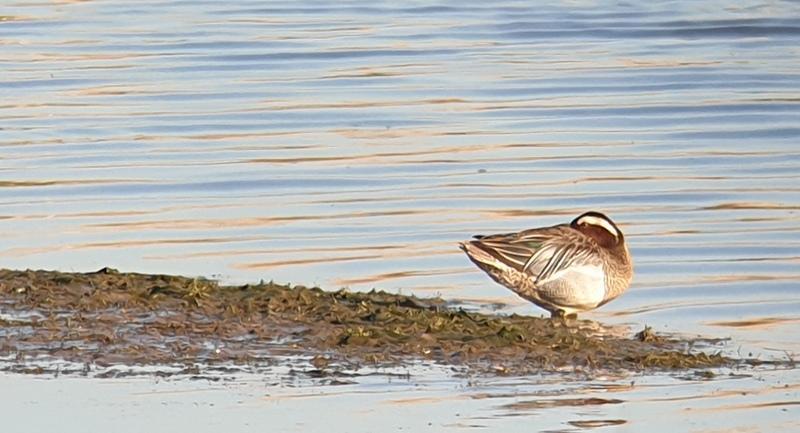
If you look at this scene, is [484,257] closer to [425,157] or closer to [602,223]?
[602,223]

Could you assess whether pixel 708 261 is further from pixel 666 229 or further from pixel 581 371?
pixel 581 371

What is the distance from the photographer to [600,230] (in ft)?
33.4

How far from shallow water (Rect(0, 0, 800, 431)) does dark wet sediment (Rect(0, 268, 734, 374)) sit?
16.5 inches

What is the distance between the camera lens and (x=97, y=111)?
59.0 feet

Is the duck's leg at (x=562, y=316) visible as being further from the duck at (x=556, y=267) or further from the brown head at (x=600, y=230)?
the brown head at (x=600, y=230)

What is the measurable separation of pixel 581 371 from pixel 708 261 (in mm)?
3425

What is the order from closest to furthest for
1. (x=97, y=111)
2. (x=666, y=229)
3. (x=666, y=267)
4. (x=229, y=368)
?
(x=229, y=368) < (x=666, y=267) < (x=666, y=229) < (x=97, y=111)

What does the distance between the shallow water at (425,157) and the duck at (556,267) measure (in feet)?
1.36

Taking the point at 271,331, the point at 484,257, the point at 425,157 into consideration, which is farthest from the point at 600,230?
the point at 425,157

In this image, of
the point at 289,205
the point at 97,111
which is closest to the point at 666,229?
the point at 289,205

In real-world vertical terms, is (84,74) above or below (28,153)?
above

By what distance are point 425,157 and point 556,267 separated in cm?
562

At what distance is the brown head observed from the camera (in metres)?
10.2

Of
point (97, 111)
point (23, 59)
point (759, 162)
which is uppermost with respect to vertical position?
point (23, 59)
